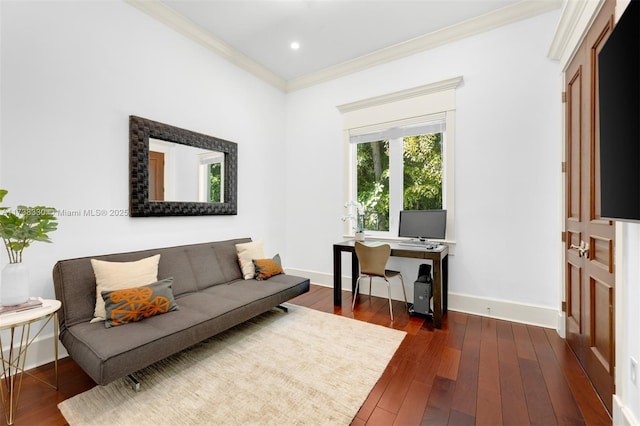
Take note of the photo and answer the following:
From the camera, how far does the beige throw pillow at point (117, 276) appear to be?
2.07 meters

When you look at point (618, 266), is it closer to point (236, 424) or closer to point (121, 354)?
point (236, 424)

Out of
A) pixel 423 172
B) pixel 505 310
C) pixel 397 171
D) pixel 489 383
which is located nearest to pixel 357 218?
pixel 397 171

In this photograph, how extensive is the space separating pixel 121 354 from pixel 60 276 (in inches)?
37.6

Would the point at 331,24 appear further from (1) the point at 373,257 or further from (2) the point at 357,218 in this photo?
(1) the point at 373,257

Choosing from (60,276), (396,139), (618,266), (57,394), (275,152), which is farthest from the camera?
(275,152)

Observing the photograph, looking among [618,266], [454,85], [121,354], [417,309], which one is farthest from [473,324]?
[121,354]

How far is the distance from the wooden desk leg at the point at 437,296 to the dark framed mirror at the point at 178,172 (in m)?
2.51

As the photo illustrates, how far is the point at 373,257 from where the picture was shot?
304 cm

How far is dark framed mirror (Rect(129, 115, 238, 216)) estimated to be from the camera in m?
2.64

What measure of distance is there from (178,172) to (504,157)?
11.5 feet

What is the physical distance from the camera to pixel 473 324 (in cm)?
281

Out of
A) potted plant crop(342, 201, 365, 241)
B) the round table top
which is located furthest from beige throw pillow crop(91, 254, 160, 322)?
potted plant crop(342, 201, 365, 241)

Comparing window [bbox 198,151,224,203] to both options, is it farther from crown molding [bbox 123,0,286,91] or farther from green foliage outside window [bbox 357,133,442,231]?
green foliage outside window [bbox 357,133,442,231]

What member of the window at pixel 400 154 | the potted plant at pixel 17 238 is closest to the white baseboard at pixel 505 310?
the window at pixel 400 154
